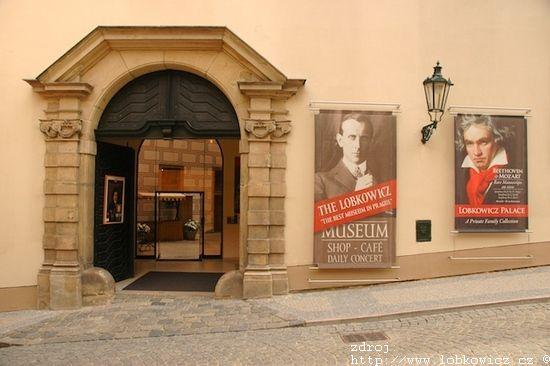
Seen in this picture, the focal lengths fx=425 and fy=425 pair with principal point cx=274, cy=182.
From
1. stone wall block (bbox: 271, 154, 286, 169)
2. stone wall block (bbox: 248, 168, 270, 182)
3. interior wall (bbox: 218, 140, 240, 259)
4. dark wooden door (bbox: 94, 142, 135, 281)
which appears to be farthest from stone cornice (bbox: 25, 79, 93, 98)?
interior wall (bbox: 218, 140, 240, 259)

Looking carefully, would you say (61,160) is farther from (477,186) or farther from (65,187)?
(477,186)

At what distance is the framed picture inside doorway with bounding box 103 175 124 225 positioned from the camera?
8758mm

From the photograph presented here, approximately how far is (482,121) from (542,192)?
188 centimetres

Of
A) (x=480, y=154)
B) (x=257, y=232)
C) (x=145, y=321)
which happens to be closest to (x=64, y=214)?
(x=145, y=321)

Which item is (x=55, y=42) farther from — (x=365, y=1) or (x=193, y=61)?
(x=365, y=1)

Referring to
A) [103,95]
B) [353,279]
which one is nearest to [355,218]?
[353,279]

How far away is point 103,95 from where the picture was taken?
803 centimetres

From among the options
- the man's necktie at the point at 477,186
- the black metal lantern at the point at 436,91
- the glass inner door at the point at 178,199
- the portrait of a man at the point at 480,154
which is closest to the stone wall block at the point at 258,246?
the black metal lantern at the point at 436,91

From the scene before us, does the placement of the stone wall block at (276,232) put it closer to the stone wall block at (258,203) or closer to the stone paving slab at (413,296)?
the stone wall block at (258,203)

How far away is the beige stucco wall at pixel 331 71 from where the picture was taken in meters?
7.98

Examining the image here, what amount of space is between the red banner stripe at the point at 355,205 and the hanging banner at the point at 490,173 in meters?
1.39

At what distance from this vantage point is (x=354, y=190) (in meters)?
8.00

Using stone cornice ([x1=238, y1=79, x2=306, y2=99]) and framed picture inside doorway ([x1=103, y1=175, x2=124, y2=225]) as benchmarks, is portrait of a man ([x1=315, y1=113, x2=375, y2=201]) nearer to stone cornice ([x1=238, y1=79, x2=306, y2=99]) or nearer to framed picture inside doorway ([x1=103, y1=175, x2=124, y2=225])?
stone cornice ([x1=238, y1=79, x2=306, y2=99])

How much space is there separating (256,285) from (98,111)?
4430mm
